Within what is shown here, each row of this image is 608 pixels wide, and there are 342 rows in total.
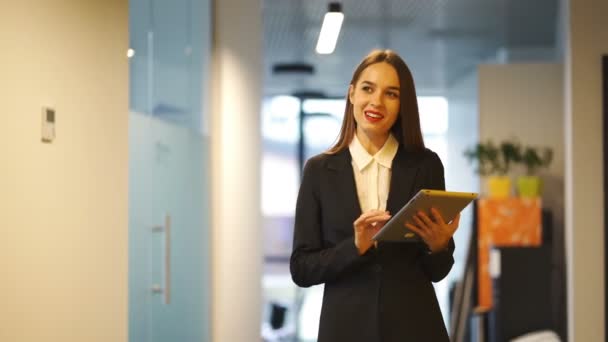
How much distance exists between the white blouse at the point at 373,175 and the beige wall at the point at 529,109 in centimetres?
634

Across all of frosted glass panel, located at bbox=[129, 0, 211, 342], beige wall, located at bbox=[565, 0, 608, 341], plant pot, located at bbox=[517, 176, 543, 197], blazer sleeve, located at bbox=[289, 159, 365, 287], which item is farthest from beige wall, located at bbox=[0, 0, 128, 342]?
plant pot, located at bbox=[517, 176, 543, 197]

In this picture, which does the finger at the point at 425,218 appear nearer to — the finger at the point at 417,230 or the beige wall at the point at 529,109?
the finger at the point at 417,230

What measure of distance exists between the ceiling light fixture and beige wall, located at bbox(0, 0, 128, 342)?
141 cm

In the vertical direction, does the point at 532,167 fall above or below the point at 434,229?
above

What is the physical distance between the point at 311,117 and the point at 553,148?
6.89 meters

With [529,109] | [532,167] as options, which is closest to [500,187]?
[532,167]

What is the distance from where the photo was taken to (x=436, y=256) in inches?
85.0

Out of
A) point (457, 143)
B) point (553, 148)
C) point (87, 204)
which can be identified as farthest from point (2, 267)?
point (457, 143)

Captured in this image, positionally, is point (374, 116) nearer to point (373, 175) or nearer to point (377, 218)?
point (373, 175)

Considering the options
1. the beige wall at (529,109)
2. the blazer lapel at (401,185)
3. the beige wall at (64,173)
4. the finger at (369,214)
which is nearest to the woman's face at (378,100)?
the blazer lapel at (401,185)

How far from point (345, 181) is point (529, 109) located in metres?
6.49

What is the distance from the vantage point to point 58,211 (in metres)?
2.75

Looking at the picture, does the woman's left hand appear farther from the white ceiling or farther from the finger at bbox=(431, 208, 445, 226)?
the white ceiling

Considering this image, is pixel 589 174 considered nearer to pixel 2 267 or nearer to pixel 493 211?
pixel 493 211
